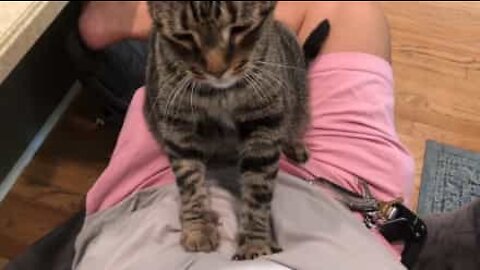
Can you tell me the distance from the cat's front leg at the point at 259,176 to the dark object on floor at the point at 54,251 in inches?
9.1

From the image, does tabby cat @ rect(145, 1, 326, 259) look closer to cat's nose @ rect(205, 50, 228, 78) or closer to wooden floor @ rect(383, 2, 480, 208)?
cat's nose @ rect(205, 50, 228, 78)

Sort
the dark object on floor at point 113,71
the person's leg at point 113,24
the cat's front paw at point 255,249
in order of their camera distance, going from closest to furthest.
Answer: the cat's front paw at point 255,249, the dark object on floor at point 113,71, the person's leg at point 113,24

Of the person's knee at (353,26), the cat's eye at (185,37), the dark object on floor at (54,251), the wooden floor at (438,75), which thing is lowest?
the dark object on floor at (54,251)

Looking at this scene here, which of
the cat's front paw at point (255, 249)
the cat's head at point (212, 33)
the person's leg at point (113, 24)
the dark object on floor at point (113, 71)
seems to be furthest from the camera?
the person's leg at point (113, 24)

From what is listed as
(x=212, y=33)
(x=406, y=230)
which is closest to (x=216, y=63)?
(x=212, y=33)

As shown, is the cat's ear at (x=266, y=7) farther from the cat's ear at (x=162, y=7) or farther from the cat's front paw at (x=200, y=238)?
the cat's front paw at (x=200, y=238)

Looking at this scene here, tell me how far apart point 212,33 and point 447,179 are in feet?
1.09

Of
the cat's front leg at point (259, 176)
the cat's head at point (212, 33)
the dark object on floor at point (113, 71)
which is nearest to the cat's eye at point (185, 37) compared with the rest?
the cat's head at point (212, 33)

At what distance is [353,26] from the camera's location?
999 mm

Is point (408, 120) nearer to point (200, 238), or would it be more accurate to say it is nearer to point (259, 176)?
point (259, 176)

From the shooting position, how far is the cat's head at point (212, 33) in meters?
0.64

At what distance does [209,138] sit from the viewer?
0.83m

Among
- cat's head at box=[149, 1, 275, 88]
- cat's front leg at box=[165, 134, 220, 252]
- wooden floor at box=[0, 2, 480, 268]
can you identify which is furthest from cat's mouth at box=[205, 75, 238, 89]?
wooden floor at box=[0, 2, 480, 268]

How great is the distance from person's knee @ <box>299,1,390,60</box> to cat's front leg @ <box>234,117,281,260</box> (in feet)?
0.80
